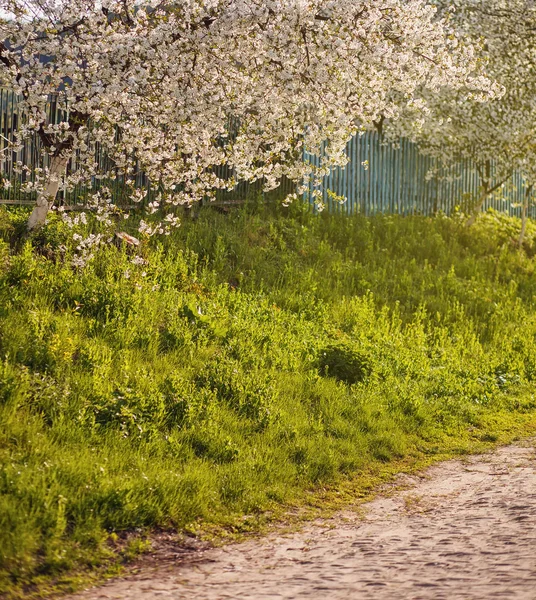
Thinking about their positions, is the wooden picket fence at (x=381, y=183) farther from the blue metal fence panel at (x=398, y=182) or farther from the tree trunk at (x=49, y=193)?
the tree trunk at (x=49, y=193)

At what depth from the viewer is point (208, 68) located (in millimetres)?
10039

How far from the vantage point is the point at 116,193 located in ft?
50.4

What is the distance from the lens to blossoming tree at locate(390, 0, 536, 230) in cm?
2166

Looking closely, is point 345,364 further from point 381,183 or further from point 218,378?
point 381,183

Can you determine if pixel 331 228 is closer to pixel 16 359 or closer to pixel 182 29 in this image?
pixel 182 29

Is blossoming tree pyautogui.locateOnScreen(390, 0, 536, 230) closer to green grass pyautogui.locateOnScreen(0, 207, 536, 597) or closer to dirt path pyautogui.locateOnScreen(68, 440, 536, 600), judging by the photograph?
green grass pyautogui.locateOnScreen(0, 207, 536, 597)

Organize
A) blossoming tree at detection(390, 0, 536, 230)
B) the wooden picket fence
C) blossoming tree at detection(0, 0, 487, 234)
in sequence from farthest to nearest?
1. blossoming tree at detection(390, 0, 536, 230)
2. the wooden picket fence
3. blossoming tree at detection(0, 0, 487, 234)

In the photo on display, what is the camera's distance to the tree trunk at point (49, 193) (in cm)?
1119

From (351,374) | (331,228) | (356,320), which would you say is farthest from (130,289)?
A: (331,228)

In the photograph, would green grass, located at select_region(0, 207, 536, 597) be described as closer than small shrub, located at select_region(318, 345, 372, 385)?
Yes

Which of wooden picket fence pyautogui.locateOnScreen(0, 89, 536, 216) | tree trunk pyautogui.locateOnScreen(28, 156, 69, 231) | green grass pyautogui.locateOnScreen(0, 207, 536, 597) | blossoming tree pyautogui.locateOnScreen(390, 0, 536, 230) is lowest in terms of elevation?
green grass pyautogui.locateOnScreen(0, 207, 536, 597)

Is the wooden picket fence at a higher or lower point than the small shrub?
higher

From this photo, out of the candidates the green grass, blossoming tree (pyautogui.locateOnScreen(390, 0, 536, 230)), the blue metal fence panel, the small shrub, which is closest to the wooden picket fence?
the blue metal fence panel

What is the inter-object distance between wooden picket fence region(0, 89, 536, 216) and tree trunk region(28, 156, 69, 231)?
2.52 m
